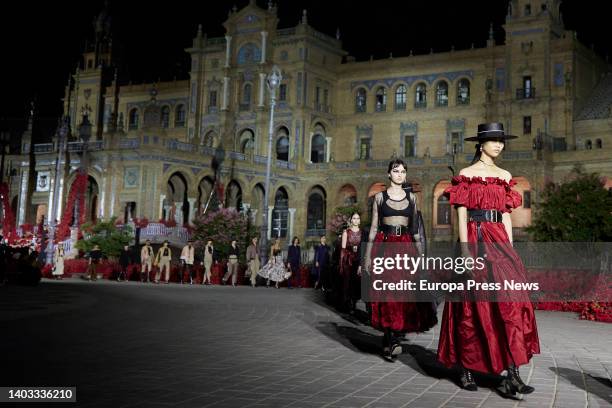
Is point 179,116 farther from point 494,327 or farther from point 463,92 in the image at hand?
point 494,327

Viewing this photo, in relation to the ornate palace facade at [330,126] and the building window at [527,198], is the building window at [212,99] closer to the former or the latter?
the ornate palace facade at [330,126]

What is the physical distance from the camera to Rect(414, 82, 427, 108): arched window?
55188 millimetres

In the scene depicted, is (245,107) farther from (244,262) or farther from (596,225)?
(596,225)

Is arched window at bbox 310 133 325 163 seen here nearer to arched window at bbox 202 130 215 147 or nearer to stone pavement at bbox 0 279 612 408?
arched window at bbox 202 130 215 147

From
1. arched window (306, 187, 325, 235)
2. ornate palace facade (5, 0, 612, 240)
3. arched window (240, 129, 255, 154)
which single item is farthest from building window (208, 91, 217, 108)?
arched window (306, 187, 325, 235)

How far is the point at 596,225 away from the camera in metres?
22.0

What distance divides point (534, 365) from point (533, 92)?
44.2 meters

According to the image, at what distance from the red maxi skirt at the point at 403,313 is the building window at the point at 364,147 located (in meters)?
48.6

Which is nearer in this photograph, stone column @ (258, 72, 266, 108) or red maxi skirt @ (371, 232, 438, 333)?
red maxi skirt @ (371, 232, 438, 333)

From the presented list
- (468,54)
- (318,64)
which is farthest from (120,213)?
(468,54)

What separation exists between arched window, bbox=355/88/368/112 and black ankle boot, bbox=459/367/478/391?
51897mm

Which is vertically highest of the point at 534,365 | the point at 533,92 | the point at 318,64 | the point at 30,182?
the point at 318,64

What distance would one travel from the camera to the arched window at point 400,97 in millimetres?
56094

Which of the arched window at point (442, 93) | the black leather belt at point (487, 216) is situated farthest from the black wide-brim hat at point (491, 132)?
the arched window at point (442, 93)
